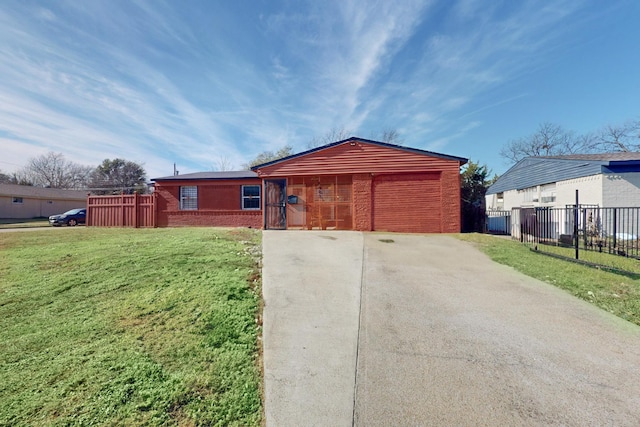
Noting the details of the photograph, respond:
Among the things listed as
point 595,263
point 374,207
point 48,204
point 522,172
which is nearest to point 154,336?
point 595,263

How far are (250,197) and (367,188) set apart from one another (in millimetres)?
6424

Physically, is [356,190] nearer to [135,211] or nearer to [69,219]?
[135,211]

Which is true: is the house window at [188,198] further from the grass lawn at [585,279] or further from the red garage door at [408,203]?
the grass lawn at [585,279]

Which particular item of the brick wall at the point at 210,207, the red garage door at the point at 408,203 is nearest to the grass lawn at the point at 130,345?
the red garage door at the point at 408,203

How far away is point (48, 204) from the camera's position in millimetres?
30984

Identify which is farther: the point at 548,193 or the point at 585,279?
the point at 548,193

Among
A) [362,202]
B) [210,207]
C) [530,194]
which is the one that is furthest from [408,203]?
[530,194]

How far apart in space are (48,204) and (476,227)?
1727 inches

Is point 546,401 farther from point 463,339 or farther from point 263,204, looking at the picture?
point 263,204

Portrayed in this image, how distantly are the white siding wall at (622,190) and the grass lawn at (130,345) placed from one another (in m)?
16.0

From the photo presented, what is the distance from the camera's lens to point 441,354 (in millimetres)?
2975

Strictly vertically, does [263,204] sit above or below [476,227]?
above

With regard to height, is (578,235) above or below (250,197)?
below

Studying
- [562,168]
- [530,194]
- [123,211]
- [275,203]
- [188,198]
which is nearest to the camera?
[275,203]
